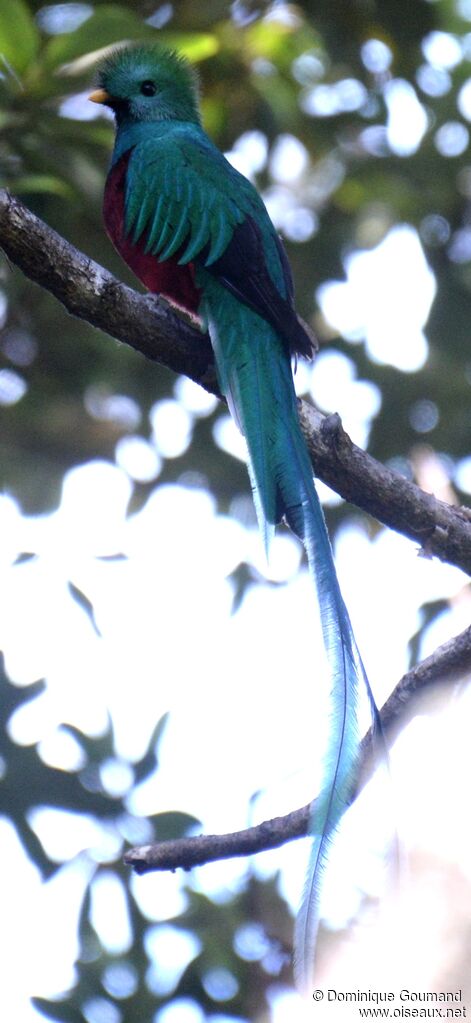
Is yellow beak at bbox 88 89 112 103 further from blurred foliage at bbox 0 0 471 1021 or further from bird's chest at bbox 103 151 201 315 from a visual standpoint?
bird's chest at bbox 103 151 201 315

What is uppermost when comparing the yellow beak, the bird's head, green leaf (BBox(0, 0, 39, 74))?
green leaf (BBox(0, 0, 39, 74))

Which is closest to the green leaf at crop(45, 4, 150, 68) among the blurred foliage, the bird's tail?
the blurred foliage

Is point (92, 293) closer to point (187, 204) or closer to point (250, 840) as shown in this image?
point (187, 204)

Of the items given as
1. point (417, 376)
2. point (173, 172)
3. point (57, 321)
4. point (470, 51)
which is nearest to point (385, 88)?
point (470, 51)

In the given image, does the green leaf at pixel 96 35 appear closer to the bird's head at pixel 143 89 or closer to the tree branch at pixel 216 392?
the bird's head at pixel 143 89

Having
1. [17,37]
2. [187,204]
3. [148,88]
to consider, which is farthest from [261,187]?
[187,204]
